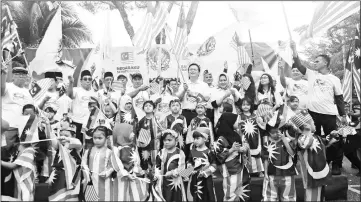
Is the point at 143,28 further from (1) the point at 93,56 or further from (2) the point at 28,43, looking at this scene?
(2) the point at 28,43

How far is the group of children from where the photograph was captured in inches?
191

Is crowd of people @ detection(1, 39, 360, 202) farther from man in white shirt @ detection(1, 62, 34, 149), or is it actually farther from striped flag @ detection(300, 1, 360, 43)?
striped flag @ detection(300, 1, 360, 43)

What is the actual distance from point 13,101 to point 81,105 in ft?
4.26

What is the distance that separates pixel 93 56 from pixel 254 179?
410cm

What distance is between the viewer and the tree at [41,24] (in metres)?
16.6

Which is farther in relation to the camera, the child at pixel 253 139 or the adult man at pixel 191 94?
the adult man at pixel 191 94

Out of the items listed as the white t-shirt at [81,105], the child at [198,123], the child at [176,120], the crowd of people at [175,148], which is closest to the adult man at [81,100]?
the white t-shirt at [81,105]

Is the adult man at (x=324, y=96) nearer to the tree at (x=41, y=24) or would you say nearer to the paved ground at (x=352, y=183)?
→ the paved ground at (x=352, y=183)

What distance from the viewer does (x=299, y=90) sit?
6.84m

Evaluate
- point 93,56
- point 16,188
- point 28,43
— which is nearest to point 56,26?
point 93,56

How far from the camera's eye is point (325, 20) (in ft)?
19.0

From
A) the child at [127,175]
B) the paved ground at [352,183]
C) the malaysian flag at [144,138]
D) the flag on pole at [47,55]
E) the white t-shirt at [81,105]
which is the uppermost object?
the flag on pole at [47,55]

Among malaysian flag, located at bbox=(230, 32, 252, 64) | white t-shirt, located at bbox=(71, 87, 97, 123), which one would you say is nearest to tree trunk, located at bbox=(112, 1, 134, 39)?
malaysian flag, located at bbox=(230, 32, 252, 64)

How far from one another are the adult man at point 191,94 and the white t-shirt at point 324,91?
150 cm
